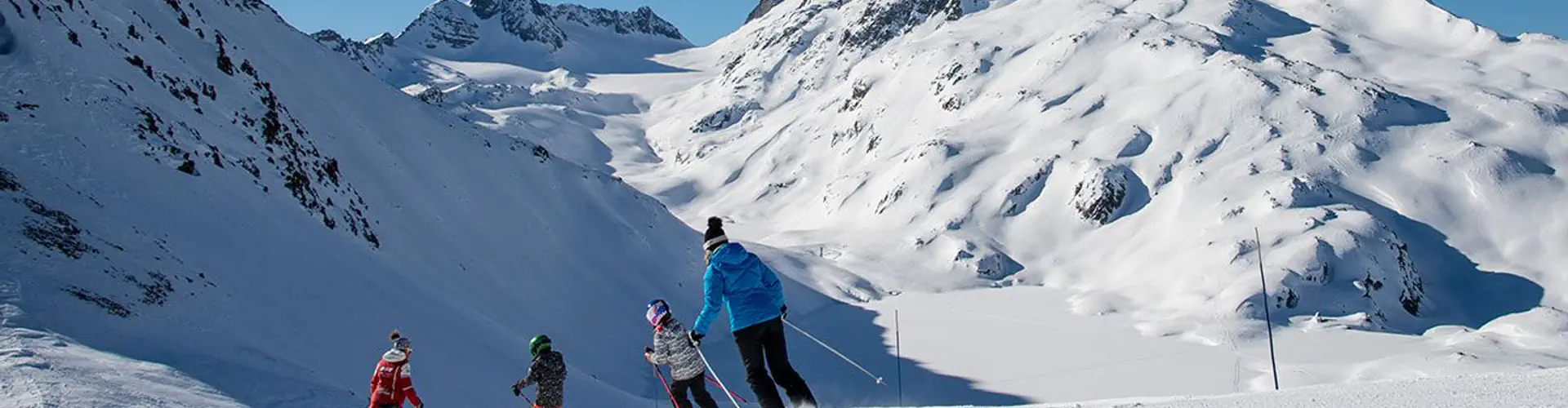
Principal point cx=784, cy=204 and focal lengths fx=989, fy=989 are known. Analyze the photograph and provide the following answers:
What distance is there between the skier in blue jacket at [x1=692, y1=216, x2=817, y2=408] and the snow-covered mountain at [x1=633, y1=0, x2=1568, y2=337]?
50102 millimetres

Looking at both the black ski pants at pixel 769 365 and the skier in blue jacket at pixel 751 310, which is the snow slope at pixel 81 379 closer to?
the skier in blue jacket at pixel 751 310

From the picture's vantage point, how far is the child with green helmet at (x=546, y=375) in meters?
11.8

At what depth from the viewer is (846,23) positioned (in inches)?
7313

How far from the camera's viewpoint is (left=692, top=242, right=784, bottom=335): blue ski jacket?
9.28 m

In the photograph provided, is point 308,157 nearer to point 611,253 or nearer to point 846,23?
point 611,253

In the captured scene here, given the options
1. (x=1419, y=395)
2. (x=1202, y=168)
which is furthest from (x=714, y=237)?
(x=1202, y=168)

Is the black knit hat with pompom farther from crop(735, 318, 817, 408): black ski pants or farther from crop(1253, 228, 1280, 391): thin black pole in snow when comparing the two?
crop(1253, 228, 1280, 391): thin black pole in snow

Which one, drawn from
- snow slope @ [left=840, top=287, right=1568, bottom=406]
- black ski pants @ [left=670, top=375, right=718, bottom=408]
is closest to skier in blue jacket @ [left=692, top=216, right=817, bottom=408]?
black ski pants @ [left=670, top=375, right=718, bottom=408]

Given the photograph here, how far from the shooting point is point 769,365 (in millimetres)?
9500

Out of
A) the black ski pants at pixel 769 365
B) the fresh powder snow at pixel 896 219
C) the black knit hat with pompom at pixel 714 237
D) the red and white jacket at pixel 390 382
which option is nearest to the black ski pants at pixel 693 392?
the black ski pants at pixel 769 365

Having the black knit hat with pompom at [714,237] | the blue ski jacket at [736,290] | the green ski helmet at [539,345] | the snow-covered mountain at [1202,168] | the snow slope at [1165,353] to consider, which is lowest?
the snow slope at [1165,353]

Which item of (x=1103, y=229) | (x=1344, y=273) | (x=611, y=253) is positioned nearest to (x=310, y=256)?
(x=611, y=253)

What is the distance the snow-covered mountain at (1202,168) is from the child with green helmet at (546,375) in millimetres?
48996

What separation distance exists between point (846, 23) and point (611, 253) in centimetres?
14565
